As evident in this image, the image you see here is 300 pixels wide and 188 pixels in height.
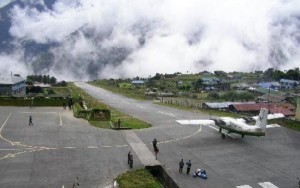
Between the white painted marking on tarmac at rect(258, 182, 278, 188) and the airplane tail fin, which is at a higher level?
the airplane tail fin

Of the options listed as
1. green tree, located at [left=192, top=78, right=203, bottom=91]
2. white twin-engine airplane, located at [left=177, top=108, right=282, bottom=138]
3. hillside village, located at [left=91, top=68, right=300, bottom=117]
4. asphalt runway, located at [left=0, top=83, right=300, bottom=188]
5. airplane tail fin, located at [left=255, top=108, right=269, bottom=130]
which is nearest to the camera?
asphalt runway, located at [left=0, top=83, right=300, bottom=188]

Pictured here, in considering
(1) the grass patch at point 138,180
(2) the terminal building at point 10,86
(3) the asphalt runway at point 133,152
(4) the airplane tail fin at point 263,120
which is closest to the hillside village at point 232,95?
(2) the terminal building at point 10,86

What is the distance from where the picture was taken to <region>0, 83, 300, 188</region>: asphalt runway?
3659 cm

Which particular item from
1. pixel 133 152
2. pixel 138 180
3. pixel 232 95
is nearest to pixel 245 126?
pixel 133 152

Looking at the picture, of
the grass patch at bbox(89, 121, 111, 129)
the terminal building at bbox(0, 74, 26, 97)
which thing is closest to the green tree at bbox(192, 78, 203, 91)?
the terminal building at bbox(0, 74, 26, 97)

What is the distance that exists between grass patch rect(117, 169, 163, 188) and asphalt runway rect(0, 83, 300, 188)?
1.48m

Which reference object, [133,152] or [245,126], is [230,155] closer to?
[245,126]

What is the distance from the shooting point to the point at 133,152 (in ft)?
150

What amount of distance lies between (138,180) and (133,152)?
11.0 m

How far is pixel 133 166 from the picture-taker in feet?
132

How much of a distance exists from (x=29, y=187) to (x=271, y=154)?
2974cm

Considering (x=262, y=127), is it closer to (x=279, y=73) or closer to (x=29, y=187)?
(x=29, y=187)

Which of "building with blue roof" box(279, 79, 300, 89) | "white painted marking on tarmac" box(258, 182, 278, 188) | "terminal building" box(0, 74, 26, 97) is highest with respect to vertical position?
"building with blue roof" box(279, 79, 300, 89)

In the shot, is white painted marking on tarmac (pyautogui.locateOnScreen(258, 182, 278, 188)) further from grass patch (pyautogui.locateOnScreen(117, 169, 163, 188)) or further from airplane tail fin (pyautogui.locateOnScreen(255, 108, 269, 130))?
airplane tail fin (pyautogui.locateOnScreen(255, 108, 269, 130))
